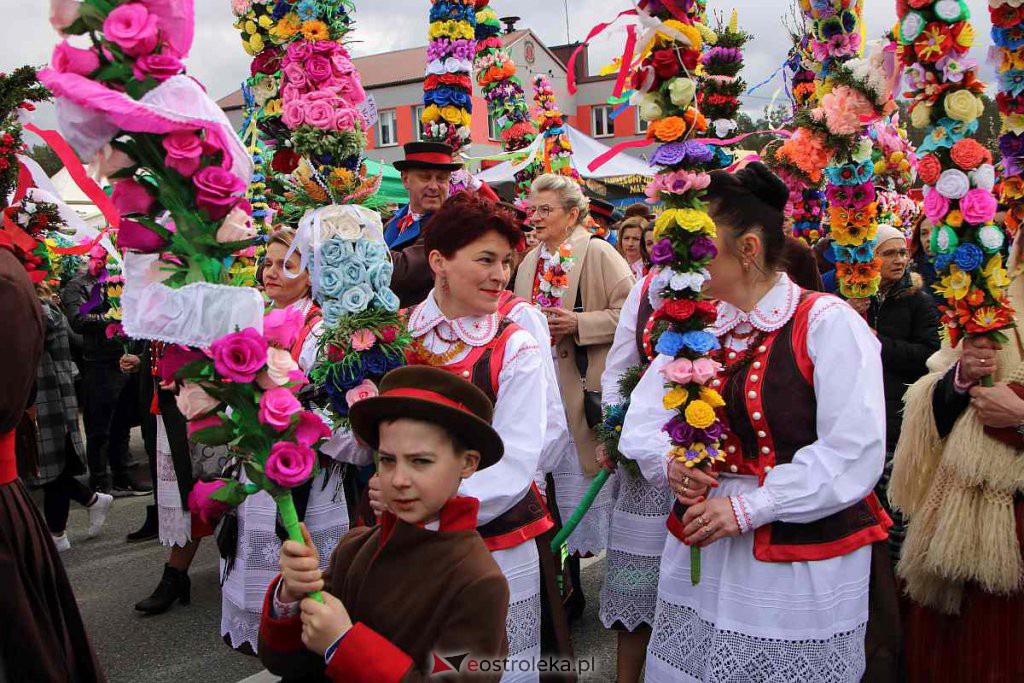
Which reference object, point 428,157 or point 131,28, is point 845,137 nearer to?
point 428,157

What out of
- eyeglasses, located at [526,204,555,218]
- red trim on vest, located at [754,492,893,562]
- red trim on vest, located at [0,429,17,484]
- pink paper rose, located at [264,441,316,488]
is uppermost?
eyeglasses, located at [526,204,555,218]

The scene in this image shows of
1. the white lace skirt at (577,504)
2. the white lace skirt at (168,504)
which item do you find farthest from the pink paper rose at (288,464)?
the white lace skirt at (168,504)

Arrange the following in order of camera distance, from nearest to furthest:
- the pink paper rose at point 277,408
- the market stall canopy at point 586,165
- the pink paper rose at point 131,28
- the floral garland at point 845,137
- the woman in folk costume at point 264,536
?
the pink paper rose at point 131,28 < the pink paper rose at point 277,408 < the floral garland at point 845,137 < the woman in folk costume at point 264,536 < the market stall canopy at point 586,165

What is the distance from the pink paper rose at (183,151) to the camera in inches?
66.1

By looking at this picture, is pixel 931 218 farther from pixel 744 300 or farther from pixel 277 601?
pixel 277 601

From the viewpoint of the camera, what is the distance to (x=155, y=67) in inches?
65.9

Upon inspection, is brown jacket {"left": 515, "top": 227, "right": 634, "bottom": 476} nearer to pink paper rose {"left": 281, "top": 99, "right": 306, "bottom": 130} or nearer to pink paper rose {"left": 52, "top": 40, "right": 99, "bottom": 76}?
pink paper rose {"left": 281, "top": 99, "right": 306, "bottom": 130}

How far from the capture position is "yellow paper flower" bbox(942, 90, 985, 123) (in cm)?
321

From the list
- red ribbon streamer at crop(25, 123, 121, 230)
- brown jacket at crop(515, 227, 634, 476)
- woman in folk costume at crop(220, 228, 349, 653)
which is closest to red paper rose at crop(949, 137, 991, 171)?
brown jacket at crop(515, 227, 634, 476)

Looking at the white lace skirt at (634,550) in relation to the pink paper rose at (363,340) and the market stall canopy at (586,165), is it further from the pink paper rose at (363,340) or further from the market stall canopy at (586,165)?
the market stall canopy at (586,165)

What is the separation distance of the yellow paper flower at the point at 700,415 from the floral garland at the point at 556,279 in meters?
2.33

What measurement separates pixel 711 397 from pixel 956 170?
1494mm

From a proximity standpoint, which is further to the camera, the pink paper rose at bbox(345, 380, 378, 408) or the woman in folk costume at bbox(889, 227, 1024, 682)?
the woman in folk costume at bbox(889, 227, 1024, 682)

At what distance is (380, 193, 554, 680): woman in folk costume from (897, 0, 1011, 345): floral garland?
1.57 m
